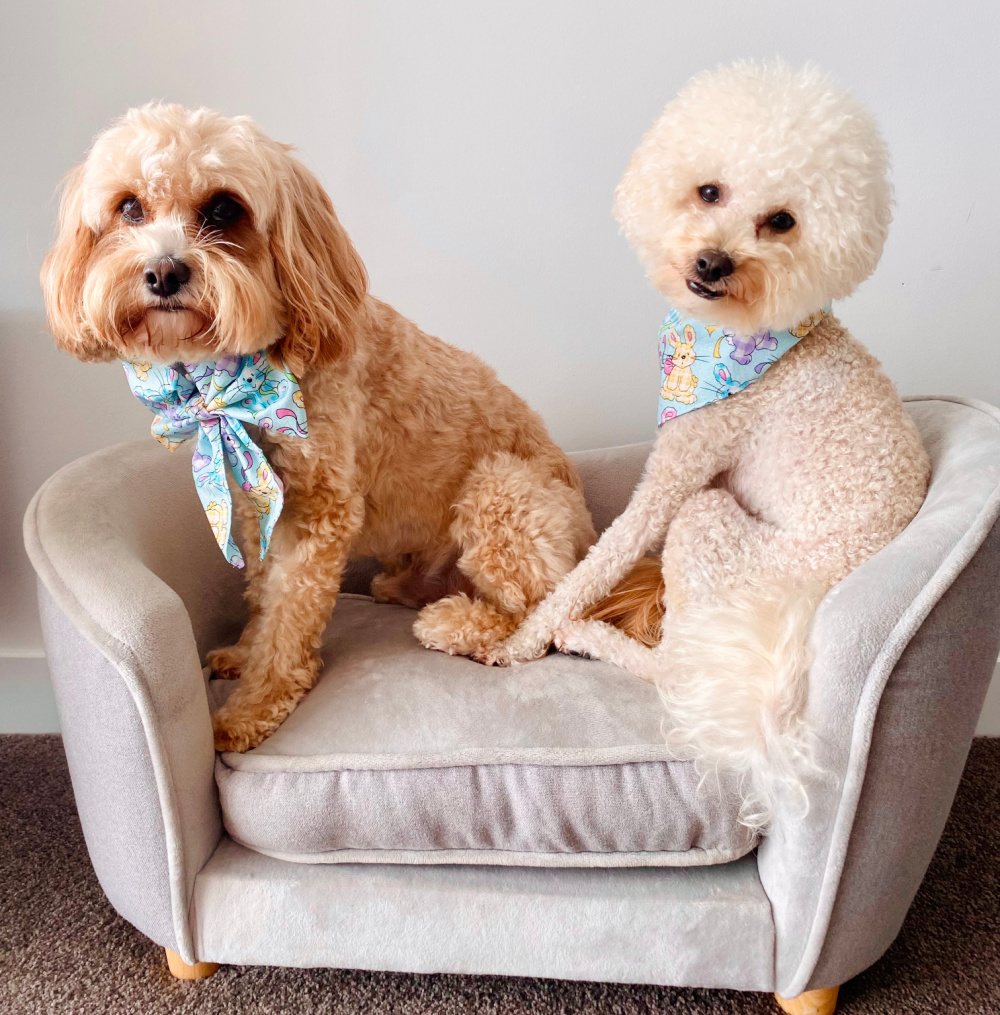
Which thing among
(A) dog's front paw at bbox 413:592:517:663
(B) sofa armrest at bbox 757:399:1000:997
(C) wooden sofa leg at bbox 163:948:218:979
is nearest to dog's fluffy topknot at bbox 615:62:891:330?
(B) sofa armrest at bbox 757:399:1000:997

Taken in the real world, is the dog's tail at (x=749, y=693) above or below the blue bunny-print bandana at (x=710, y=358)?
below

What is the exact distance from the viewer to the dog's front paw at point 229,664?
5.77ft

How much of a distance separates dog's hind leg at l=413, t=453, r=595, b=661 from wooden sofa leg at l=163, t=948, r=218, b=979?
69 cm

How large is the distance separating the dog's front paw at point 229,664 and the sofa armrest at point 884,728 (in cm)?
109

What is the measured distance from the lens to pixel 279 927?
1354 mm

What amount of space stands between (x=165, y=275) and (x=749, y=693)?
1.07 meters

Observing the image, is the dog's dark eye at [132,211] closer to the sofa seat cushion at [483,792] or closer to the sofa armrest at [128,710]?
the sofa armrest at [128,710]

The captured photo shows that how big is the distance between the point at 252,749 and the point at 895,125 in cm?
208

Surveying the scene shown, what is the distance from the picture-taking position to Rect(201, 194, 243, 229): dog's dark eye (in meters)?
1.34

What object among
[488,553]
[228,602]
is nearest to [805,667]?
[488,553]

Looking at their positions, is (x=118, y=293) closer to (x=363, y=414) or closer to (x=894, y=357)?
(x=363, y=414)

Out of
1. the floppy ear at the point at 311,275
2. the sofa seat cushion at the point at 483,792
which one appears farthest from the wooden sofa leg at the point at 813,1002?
the floppy ear at the point at 311,275

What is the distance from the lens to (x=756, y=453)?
152cm

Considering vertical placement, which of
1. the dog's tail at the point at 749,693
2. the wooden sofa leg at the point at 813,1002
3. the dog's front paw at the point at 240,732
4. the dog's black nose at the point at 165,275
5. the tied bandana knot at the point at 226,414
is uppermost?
the dog's black nose at the point at 165,275
